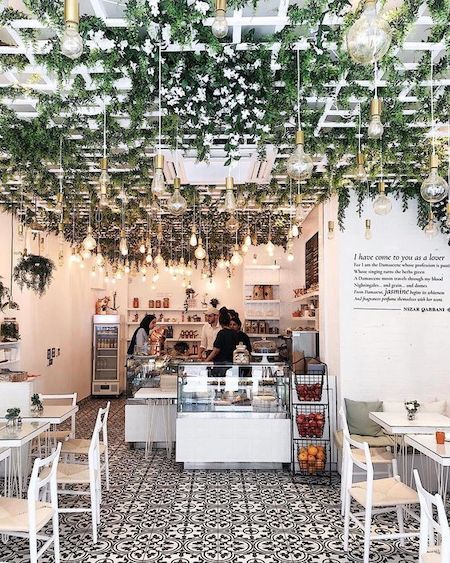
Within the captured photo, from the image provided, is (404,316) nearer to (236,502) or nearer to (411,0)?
(236,502)

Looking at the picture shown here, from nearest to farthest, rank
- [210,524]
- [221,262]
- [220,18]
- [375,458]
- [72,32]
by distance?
[72,32] < [220,18] < [210,524] < [375,458] < [221,262]

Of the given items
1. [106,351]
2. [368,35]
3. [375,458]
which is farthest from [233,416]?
[106,351]

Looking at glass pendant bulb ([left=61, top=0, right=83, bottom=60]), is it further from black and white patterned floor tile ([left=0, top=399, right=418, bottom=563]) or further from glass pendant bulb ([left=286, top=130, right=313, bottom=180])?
black and white patterned floor tile ([left=0, top=399, right=418, bottom=563])

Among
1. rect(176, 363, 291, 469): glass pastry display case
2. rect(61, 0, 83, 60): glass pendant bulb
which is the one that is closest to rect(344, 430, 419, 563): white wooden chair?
rect(176, 363, 291, 469): glass pastry display case

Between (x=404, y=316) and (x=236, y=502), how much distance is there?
2.92m

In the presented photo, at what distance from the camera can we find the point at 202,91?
13.6 ft

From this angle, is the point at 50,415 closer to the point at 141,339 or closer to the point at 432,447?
the point at 432,447

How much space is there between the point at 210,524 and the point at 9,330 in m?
4.28

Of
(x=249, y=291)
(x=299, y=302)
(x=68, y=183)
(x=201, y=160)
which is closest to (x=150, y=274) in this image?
(x=249, y=291)

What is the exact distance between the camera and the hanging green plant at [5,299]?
301 inches

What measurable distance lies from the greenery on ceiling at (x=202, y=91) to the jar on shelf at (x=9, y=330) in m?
2.48

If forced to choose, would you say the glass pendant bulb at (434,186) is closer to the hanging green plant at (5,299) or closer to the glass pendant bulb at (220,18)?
the glass pendant bulb at (220,18)

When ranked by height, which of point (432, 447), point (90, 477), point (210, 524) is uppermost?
point (432, 447)

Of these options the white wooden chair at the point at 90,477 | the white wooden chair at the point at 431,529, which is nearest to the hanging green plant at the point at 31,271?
the white wooden chair at the point at 90,477
